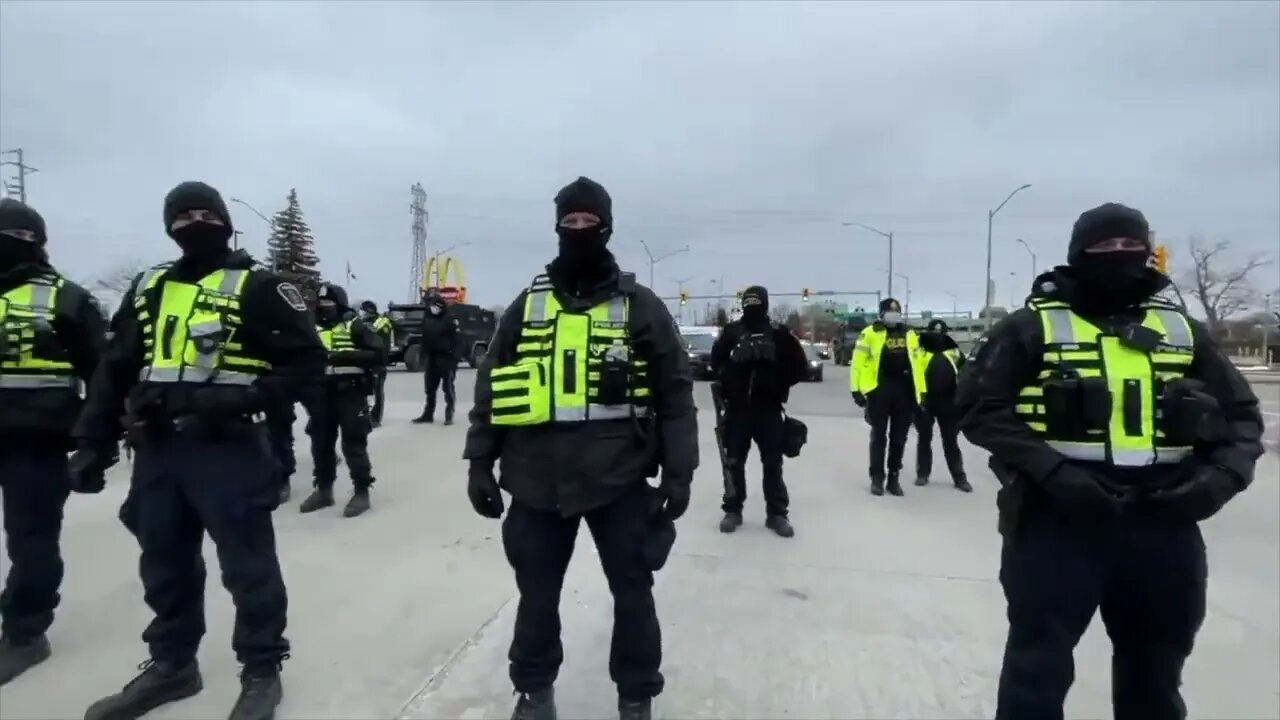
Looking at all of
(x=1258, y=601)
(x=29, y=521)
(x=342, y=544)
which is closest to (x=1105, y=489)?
(x=1258, y=601)

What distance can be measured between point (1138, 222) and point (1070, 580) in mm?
1113

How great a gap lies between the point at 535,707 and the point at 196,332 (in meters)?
1.87

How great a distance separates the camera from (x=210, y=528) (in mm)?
3328

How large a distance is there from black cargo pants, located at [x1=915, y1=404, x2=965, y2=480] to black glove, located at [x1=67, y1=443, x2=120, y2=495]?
22.4 ft

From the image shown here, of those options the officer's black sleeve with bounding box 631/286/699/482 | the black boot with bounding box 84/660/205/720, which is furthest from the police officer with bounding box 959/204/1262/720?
the black boot with bounding box 84/660/205/720

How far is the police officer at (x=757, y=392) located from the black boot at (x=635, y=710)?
314 centimetres

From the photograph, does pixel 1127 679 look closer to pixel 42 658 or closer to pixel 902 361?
pixel 42 658

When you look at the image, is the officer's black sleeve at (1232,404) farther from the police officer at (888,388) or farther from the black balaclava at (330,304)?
the black balaclava at (330,304)

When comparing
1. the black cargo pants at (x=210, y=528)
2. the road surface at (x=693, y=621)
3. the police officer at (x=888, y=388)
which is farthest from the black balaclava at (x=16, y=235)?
the police officer at (x=888, y=388)

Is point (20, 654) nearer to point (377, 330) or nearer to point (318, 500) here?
point (318, 500)

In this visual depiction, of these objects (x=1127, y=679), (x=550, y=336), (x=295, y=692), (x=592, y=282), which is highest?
(x=592, y=282)

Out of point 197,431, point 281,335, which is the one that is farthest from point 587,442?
point 197,431

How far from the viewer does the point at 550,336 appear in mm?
3250

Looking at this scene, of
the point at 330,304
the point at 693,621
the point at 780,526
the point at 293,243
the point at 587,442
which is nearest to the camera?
the point at 587,442
